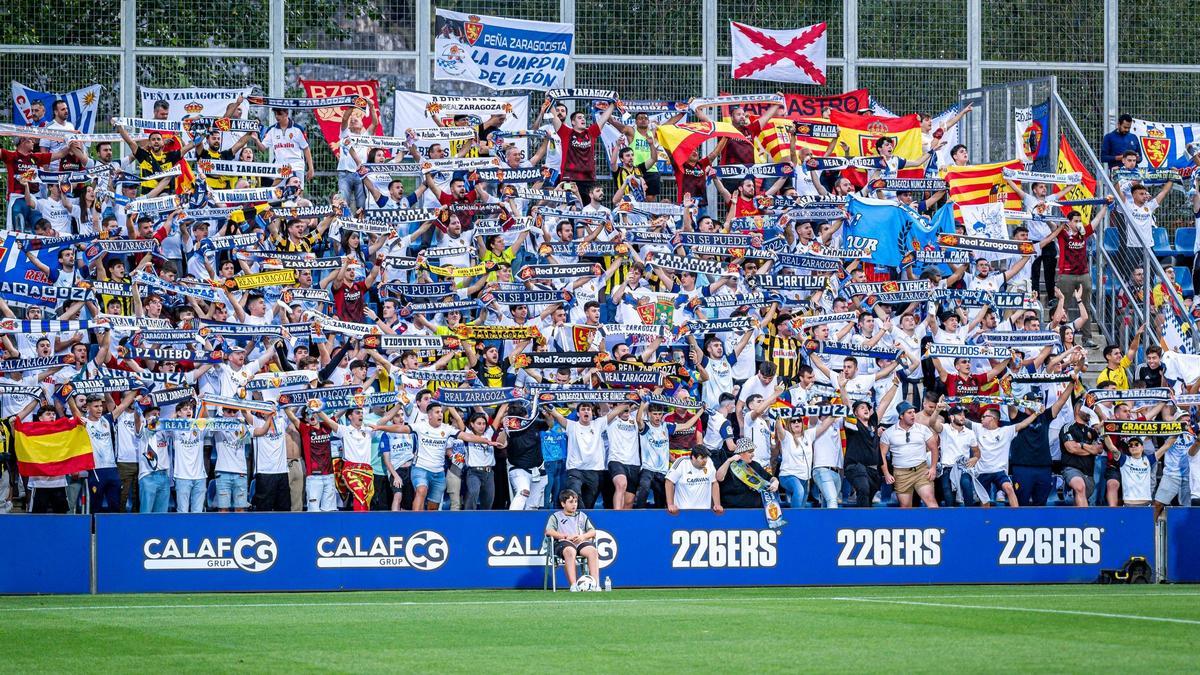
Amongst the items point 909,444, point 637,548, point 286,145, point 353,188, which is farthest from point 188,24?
point 909,444

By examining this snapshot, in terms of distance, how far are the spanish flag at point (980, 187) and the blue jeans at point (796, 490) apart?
26.9 feet

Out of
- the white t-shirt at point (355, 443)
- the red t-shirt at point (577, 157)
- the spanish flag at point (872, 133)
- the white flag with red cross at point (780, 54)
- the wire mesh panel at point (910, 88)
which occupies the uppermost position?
the white flag with red cross at point (780, 54)

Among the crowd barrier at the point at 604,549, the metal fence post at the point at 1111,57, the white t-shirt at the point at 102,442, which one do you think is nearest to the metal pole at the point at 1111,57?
the metal fence post at the point at 1111,57

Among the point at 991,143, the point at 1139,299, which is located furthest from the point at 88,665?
the point at 991,143

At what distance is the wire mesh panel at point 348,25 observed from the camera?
3209cm

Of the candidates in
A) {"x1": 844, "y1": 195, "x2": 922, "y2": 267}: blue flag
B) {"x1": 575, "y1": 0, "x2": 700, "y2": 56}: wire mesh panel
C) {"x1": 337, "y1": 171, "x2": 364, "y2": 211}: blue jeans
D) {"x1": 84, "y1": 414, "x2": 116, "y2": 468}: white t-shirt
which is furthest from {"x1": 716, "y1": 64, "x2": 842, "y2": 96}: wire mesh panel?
{"x1": 84, "y1": 414, "x2": 116, "y2": 468}: white t-shirt

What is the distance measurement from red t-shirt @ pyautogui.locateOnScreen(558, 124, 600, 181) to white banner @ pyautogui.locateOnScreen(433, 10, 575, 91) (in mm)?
2792

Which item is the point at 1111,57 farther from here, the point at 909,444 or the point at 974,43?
the point at 909,444

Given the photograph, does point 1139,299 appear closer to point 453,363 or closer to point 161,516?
point 453,363

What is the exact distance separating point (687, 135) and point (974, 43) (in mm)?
7533

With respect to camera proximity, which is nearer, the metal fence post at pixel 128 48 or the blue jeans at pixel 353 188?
the blue jeans at pixel 353 188

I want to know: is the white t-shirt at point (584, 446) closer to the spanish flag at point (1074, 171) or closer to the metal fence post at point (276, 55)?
the spanish flag at point (1074, 171)

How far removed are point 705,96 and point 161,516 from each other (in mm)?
15509

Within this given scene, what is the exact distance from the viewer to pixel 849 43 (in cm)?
3369
